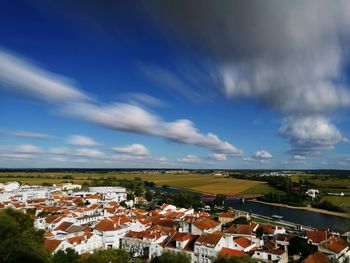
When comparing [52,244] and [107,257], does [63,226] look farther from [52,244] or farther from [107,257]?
[107,257]

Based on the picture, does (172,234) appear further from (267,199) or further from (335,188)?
(335,188)

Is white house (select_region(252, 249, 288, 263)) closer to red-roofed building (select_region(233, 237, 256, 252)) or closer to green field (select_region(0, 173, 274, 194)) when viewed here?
red-roofed building (select_region(233, 237, 256, 252))

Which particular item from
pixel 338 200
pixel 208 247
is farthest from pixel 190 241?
pixel 338 200

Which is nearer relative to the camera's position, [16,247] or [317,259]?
[16,247]

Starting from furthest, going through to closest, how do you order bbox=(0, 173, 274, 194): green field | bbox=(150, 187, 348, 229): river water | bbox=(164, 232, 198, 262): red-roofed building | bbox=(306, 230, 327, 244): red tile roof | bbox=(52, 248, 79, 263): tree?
1. bbox=(0, 173, 274, 194): green field
2. bbox=(150, 187, 348, 229): river water
3. bbox=(306, 230, 327, 244): red tile roof
4. bbox=(164, 232, 198, 262): red-roofed building
5. bbox=(52, 248, 79, 263): tree

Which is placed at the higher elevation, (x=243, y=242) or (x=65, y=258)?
(x=65, y=258)

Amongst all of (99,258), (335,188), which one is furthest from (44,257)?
(335,188)

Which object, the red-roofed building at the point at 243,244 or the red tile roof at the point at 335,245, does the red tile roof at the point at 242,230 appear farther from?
the red tile roof at the point at 335,245

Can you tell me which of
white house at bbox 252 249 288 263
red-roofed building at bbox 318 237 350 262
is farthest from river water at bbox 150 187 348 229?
white house at bbox 252 249 288 263
